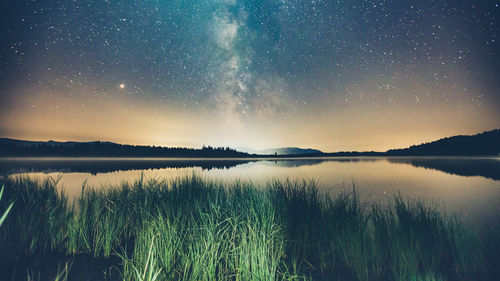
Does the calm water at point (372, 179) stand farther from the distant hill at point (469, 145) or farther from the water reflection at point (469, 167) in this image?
the distant hill at point (469, 145)

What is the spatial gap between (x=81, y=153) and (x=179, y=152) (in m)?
36.7

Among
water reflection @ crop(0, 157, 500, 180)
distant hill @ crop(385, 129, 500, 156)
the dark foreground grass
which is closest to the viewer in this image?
the dark foreground grass

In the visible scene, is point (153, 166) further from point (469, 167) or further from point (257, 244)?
point (469, 167)

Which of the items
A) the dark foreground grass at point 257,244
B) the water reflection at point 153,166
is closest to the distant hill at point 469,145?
the water reflection at point 153,166

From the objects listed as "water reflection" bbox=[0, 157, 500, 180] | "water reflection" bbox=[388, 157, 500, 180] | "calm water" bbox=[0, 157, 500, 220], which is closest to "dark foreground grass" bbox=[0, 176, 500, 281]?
"calm water" bbox=[0, 157, 500, 220]

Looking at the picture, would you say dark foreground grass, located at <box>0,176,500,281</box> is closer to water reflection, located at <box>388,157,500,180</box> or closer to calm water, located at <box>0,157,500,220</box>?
calm water, located at <box>0,157,500,220</box>

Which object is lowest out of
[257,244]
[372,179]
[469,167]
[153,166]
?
[153,166]

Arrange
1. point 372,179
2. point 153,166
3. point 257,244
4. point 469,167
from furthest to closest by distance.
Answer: point 153,166 < point 469,167 < point 372,179 < point 257,244

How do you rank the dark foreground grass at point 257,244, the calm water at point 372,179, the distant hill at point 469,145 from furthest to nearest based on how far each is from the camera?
the distant hill at point 469,145
the calm water at point 372,179
the dark foreground grass at point 257,244

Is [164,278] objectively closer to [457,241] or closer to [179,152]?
[457,241]

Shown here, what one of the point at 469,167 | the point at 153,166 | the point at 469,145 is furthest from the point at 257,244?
the point at 469,145

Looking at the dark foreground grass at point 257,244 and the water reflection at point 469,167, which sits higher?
the dark foreground grass at point 257,244

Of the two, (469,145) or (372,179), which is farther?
(469,145)

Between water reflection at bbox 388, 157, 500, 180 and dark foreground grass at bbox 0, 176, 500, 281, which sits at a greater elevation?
dark foreground grass at bbox 0, 176, 500, 281
